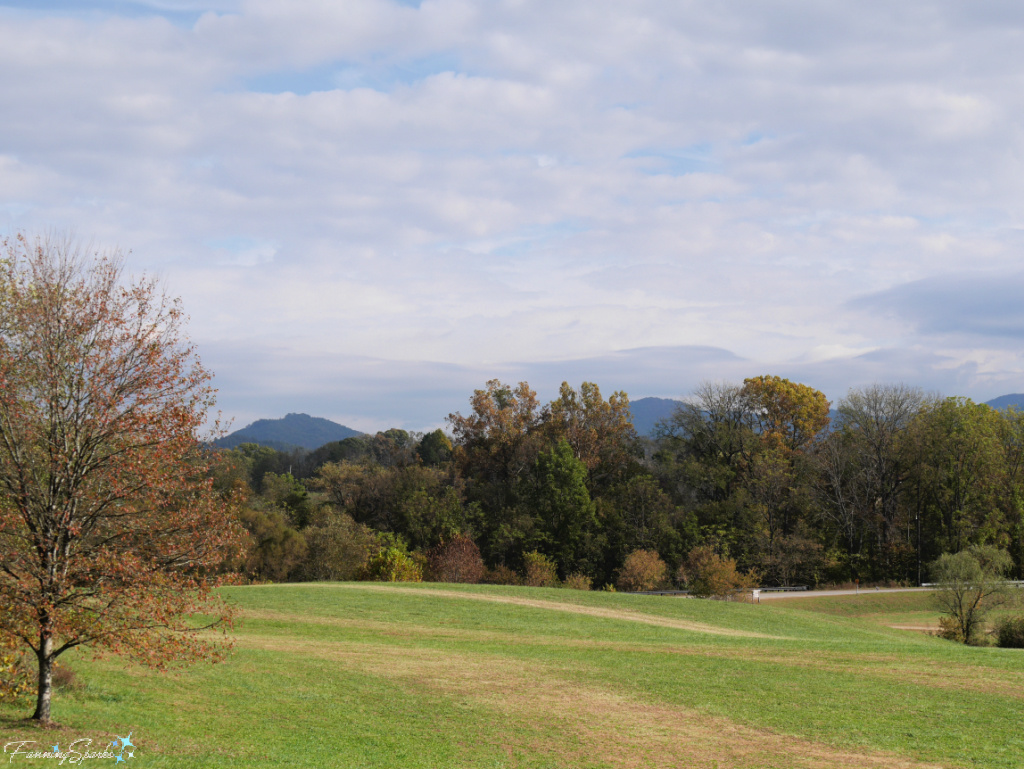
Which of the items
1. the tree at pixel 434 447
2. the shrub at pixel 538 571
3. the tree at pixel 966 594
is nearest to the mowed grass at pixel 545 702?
the tree at pixel 966 594

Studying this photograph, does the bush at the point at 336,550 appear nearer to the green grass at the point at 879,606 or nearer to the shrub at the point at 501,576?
the shrub at the point at 501,576

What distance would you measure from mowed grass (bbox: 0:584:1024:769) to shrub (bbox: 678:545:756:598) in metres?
22.5

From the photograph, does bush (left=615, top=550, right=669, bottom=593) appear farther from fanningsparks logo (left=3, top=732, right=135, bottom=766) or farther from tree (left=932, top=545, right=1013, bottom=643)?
fanningsparks logo (left=3, top=732, right=135, bottom=766)

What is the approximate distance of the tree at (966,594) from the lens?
3453 cm

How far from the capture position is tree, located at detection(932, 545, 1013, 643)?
1359 inches

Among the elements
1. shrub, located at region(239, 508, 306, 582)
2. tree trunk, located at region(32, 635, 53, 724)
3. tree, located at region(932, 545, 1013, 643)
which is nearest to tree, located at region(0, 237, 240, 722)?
tree trunk, located at region(32, 635, 53, 724)

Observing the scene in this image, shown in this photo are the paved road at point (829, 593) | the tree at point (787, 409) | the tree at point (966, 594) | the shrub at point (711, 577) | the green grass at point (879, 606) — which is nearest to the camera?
the tree at point (966, 594)

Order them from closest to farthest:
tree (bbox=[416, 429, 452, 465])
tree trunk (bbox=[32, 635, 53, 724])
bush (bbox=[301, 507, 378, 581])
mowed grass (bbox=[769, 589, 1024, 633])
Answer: tree trunk (bbox=[32, 635, 53, 724]) → mowed grass (bbox=[769, 589, 1024, 633]) → bush (bbox=[301, 507, 378, 581]) → tree (bbox=[416, 429, 452, 465])

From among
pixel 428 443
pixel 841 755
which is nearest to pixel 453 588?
pixel 841 755

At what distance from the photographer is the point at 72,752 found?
10242 millimetres

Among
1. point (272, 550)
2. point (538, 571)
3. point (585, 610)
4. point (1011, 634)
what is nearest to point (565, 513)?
point (538, 571)

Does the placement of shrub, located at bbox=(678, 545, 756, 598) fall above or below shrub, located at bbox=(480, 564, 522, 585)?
above

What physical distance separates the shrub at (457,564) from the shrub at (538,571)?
3.90m

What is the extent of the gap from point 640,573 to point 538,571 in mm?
7808
